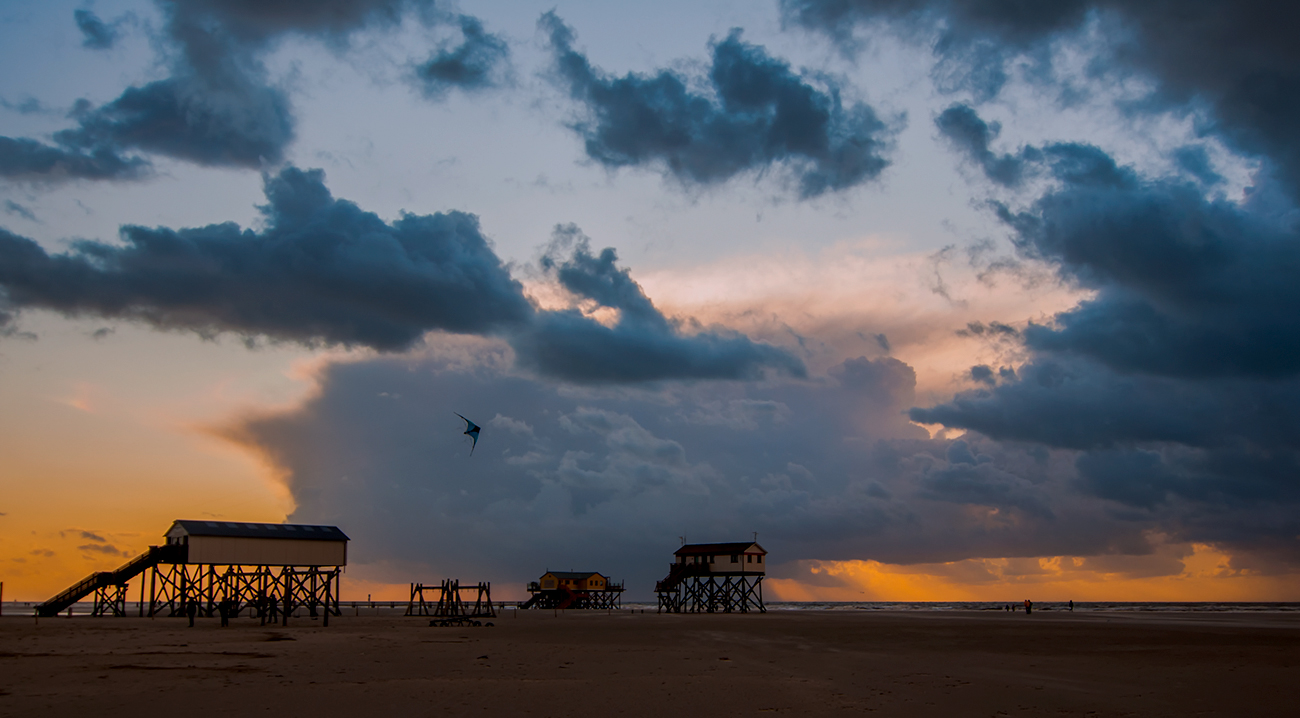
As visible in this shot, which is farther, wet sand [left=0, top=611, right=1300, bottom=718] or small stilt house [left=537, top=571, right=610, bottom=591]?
small stilt house [left=537, top=571, right=610, bottom=591]

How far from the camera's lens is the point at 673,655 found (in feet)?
91.7

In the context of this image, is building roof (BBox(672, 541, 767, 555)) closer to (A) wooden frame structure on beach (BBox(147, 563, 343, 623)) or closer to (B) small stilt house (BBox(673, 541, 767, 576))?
(B) small stilt house (BBox(673, 541, 767, 576))

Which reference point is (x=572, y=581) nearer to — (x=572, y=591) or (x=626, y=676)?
(x=572, y=591)

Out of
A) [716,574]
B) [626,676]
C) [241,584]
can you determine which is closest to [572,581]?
[716,574]

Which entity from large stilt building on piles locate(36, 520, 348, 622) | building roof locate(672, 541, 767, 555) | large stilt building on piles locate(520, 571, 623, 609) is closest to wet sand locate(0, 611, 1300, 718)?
large stilt building on piles locate(36, 520, 348, 622)

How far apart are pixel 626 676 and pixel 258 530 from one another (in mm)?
41112

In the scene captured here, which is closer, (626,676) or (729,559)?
(626,676)

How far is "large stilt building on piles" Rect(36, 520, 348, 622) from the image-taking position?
5184 cm

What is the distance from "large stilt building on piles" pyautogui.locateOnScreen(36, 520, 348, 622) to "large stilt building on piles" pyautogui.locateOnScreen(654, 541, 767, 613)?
34.5m

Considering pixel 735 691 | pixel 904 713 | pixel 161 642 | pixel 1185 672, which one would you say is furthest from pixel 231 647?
pixel 1185 672

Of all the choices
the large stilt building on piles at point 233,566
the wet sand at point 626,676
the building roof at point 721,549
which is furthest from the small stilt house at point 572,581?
the wet sand at point 626,676

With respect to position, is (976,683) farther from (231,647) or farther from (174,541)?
(174,541)

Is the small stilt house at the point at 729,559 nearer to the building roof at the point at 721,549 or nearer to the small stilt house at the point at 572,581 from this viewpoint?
the building roof at the point at 721,549

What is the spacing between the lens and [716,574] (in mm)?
78375
